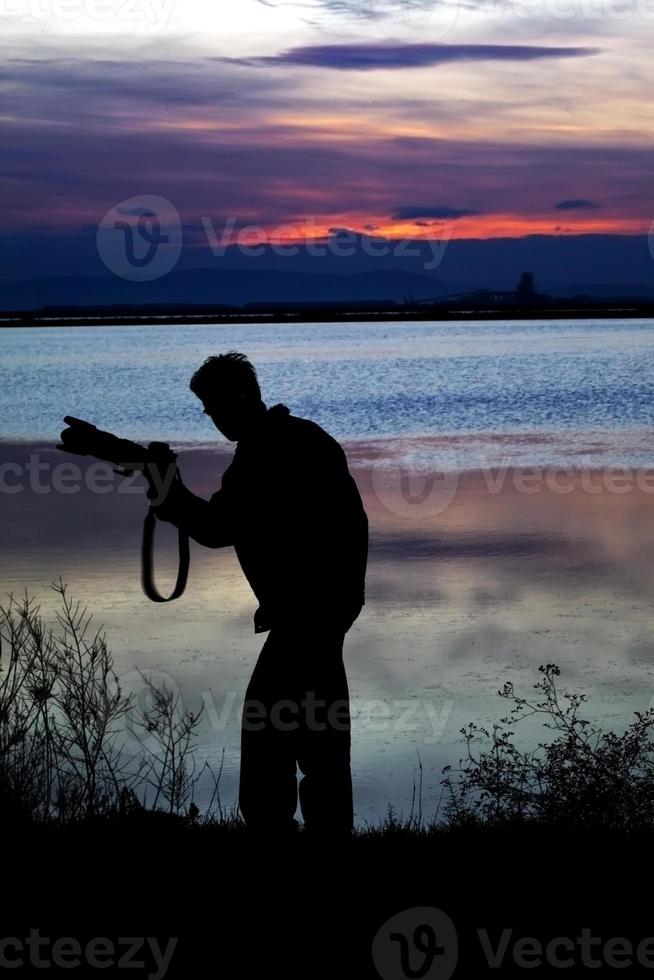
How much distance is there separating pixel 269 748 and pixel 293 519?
74cm

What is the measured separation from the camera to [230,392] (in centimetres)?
411

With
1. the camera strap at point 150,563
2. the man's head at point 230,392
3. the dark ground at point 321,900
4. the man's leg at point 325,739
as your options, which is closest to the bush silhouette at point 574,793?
the dark ground at point 321,900

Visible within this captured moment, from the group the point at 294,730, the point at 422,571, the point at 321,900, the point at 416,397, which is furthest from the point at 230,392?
the point at 416,397

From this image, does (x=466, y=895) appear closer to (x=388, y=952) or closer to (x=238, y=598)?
(x=388, y=952)

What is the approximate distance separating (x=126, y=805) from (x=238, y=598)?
5297 mm

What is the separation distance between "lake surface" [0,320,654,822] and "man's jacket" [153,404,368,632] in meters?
2.44

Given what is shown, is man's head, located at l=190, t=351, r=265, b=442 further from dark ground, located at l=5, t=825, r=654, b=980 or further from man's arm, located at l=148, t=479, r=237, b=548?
dark ground, located at l=5, t=825, r=654, b=980

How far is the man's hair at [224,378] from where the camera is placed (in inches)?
161

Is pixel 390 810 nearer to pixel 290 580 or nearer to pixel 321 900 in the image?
pixel 321 900

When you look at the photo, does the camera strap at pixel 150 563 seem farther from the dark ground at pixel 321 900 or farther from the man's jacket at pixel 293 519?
the dark ground at pixel 321 900

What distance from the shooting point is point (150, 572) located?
14.2ft

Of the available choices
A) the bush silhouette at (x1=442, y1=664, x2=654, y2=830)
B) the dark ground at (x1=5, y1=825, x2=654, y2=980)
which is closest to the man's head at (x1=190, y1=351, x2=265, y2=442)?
the dark ground at (x1=5, y1=825, x2=654, y2=980)

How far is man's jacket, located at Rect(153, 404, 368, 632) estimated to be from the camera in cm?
419

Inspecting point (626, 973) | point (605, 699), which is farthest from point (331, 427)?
point (626, 973)
